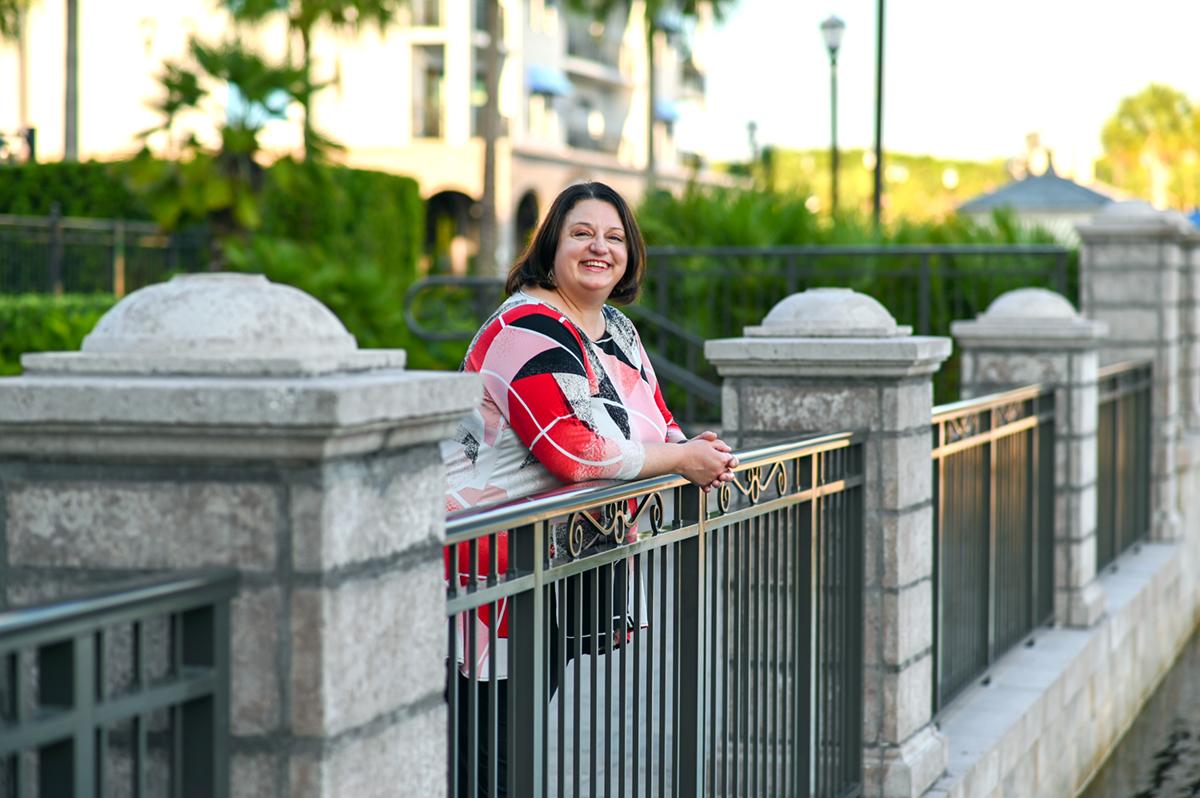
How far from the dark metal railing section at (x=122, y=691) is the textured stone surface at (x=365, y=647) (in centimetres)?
12

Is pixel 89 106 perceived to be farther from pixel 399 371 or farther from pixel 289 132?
pixel 399 371

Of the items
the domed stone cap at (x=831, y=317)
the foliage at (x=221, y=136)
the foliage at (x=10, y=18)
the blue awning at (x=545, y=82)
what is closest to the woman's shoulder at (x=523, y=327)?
the domed stone cap at (x=831, y=317)

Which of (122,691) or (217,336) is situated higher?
(217,336)

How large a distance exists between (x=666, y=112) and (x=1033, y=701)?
2168 inches

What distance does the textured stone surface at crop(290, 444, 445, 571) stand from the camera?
2.42 meters

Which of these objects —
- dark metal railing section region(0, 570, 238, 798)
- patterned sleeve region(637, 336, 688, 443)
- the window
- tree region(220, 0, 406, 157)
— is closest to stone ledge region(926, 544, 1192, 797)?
patterned sleeve region(637, 336, 688, 443)

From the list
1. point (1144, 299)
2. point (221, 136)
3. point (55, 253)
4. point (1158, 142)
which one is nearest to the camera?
point (1144, 299)

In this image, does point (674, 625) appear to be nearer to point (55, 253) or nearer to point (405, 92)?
point (55, 253)

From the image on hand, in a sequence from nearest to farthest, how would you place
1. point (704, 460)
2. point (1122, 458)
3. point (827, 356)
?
point (704, 460)
point (827, 356)
point (1122, 458)

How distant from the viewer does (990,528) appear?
745 cm

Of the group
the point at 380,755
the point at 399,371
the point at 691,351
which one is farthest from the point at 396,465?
the point at 691,351

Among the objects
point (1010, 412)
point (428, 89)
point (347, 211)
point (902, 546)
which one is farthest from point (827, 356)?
point (428, 89)

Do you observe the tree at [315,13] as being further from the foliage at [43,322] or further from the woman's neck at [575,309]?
the woman's neck at [575,309]

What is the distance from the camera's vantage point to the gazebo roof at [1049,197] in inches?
1043
